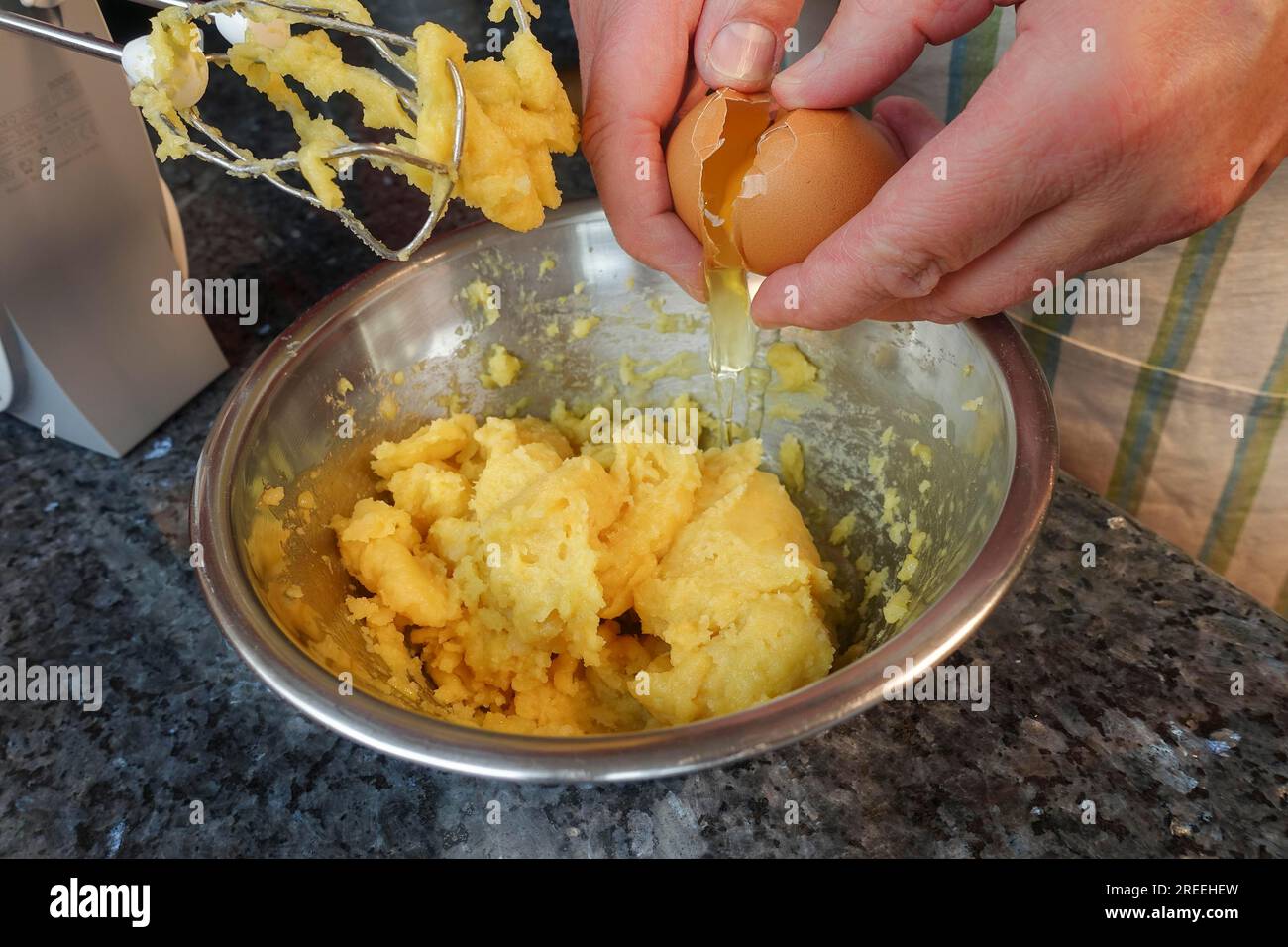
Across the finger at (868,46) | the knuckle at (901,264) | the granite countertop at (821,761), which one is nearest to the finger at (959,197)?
the knuckle at (901,264)

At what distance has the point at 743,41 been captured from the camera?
3.06 feet

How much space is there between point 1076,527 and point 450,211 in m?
1.20

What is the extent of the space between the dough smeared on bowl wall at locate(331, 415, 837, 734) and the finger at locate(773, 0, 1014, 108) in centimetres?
46

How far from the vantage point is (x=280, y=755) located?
105 centimetres

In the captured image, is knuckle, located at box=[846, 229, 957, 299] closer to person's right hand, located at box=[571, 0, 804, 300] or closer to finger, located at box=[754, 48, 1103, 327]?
finger, located at box=[754, 48, 1103, 327]

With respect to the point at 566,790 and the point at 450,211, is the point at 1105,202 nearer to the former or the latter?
the point at 566,790

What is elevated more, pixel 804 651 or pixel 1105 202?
pixel 1105 202

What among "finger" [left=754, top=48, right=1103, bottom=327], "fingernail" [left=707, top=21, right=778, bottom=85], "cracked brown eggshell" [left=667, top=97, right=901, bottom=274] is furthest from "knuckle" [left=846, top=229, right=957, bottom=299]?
"fingernail" [left=707, top=21, right=778, bottom=85]

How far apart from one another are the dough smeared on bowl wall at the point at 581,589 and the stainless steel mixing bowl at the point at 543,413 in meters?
0.07

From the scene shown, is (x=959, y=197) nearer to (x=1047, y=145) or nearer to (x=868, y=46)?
(x=1047, y=145)

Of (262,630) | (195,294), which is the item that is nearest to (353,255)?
(195,294)

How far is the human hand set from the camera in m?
0.75

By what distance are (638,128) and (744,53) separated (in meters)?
0.14
